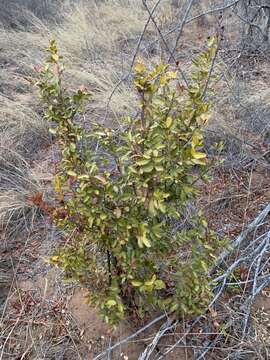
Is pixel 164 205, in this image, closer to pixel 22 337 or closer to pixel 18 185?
pixel 22 337

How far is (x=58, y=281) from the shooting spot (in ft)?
7.61

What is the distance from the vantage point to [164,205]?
1461 millimetres

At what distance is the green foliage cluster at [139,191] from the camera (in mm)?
1420

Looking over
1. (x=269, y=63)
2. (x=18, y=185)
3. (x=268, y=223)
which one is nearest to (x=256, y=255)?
(x=268, y=223)

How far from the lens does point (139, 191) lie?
149 centimetres

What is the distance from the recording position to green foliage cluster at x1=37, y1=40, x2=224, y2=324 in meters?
1.42

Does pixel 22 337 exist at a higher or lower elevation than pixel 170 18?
lower

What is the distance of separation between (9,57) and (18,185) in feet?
9.70

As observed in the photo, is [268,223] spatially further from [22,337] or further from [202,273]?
[22,337]

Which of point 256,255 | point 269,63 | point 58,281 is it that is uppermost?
point 269,63

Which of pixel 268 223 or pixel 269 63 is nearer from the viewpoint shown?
pixel 268 223

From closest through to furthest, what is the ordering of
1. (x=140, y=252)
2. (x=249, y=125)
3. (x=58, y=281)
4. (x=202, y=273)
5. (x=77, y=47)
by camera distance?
(x=140, y=252) → (x=202, y=273) → (x=58, y=281) → (x=249, y=125) → (x=77, y=47)

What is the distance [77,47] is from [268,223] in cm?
364

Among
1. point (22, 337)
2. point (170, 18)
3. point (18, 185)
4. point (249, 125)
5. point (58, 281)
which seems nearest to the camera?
point (22, 337)
